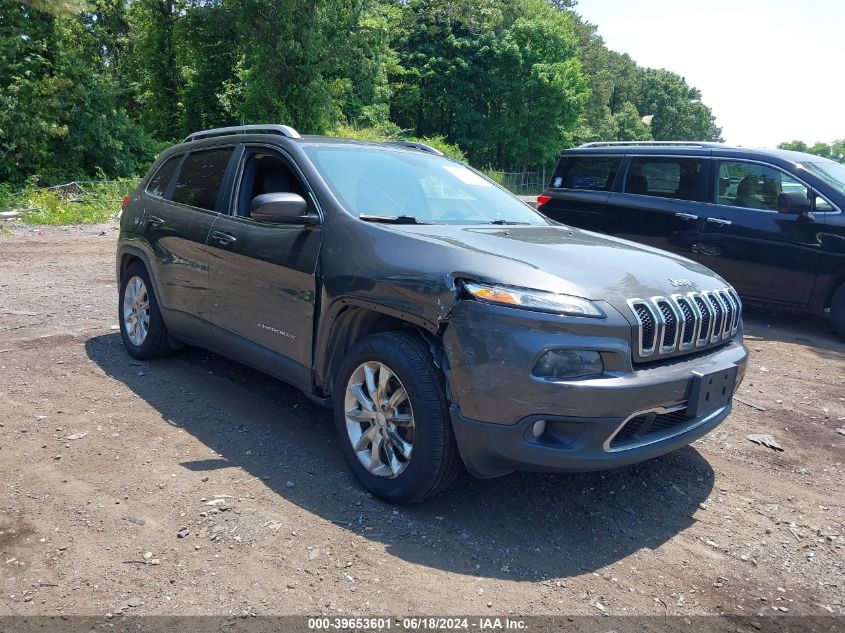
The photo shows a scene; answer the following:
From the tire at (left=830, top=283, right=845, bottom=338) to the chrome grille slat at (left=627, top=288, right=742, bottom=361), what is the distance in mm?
4120

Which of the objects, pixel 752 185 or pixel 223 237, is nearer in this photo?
pixel 223 237

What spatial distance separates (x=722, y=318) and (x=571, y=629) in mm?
1815

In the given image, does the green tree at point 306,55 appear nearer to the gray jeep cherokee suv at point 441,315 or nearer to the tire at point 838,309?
the tire at point 838,309

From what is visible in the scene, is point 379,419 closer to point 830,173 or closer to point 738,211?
point 738,211

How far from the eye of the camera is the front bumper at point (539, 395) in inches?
116

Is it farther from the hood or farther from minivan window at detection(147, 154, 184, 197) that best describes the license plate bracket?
minivan window at detection(147, 154, 184, 197)

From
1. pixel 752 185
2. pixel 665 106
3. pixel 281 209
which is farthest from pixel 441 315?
pixel 665 106

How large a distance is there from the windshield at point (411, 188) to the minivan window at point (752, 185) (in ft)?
12.6

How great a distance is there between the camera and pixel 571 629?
261 centimetres

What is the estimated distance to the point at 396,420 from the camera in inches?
133

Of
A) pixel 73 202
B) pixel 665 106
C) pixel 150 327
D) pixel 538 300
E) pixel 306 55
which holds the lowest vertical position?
pixel 73 202

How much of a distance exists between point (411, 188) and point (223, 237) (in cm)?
127

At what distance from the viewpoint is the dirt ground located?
2799mm

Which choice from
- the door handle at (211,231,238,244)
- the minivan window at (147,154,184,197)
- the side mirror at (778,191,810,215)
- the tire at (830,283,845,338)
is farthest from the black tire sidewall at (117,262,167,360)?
the tire at (830,283,845,338)
